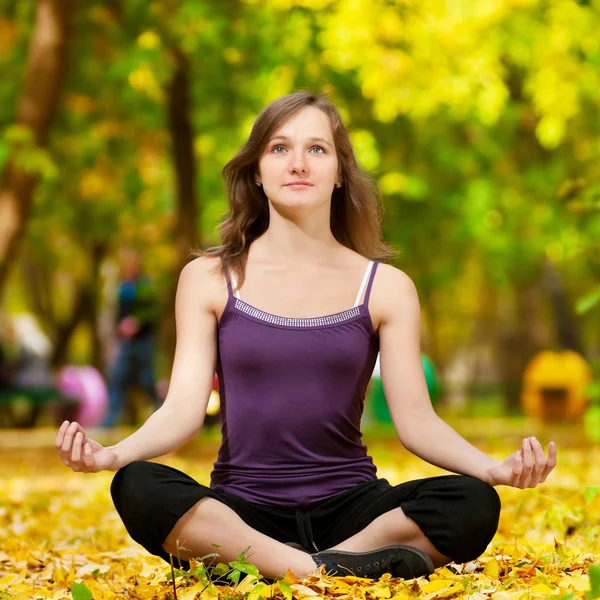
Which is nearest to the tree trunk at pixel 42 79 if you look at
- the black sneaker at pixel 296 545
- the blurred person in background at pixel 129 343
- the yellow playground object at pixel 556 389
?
the blurred person in background at pixel 129 343

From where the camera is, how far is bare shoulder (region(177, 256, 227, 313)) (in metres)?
4.53

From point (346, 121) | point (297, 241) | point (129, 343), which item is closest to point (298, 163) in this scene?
point (297, 241)

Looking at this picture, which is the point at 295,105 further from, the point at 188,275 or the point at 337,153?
the point at 188,275

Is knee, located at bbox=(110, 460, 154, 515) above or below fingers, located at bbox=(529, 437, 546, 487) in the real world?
below

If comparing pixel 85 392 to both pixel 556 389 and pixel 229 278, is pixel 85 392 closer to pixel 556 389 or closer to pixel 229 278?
pixel 556 389

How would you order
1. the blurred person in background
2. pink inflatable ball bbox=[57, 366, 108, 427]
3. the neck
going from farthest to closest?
pink inflatable ball bbox=[57, 366, 108, 427], the blurred person in background, the neck

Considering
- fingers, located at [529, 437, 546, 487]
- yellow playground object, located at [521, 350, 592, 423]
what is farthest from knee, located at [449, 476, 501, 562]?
yellow playground object, located at [521, 350, 592, 423]

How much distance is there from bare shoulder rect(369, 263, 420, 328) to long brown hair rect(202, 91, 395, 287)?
234 mm

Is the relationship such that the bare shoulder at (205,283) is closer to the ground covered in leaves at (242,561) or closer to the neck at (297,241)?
the neck at (297,241)

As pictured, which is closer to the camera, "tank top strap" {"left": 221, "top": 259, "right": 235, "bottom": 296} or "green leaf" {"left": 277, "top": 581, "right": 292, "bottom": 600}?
"green leaf" {"left": 277, "top": 581, "right": 292, "bottom": 600}

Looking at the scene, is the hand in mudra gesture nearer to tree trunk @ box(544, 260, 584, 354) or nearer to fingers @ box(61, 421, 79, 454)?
fingers @ box(61, 421, 79, 454)

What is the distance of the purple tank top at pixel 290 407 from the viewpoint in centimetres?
431

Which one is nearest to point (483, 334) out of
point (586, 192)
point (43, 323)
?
point (43, 323)

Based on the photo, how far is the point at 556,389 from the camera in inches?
756
